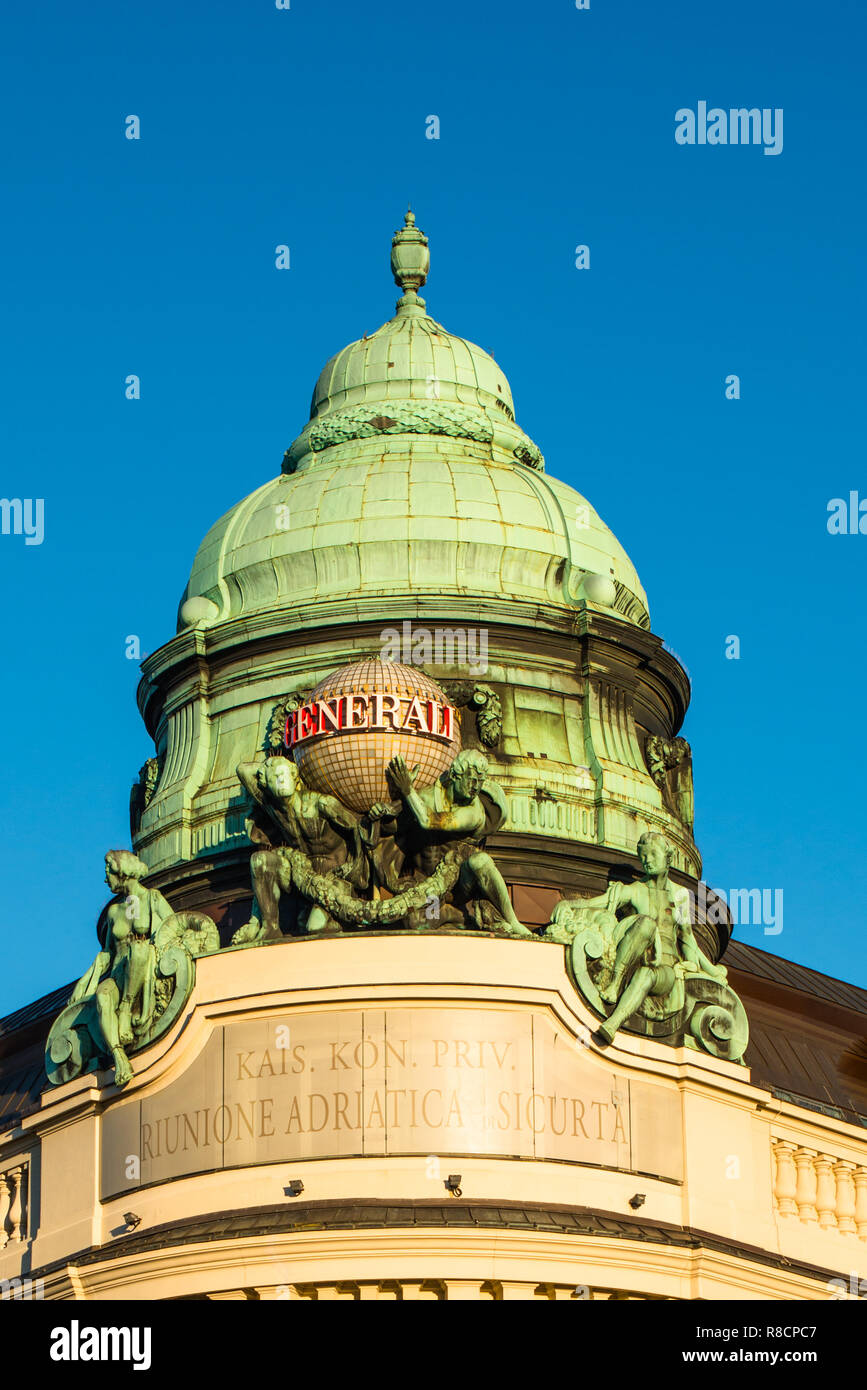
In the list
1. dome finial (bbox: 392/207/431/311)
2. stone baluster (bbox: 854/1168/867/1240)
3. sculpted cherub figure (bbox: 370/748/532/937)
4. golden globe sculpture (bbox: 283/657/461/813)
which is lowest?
stone baluster (bbox: 854/1168/867/1240)

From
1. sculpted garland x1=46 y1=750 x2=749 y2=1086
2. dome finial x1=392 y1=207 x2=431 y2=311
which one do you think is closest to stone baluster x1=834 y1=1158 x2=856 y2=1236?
sculpted garland x1=46 y1=750 x2=749 y2=1086

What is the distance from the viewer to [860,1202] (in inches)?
1980

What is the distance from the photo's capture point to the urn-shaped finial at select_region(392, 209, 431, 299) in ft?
213

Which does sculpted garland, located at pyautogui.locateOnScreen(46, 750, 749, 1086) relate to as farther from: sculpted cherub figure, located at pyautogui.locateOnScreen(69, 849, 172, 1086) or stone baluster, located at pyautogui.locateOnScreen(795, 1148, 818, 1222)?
stone baluster, located at pyautogui.locateOnScreen(795, 1148, 818, 1222)

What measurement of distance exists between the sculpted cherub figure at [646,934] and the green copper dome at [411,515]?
861cm

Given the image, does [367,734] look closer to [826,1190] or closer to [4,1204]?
[4,1204]

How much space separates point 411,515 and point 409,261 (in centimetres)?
968

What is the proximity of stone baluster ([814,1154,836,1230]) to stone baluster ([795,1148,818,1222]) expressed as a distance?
0.36ft

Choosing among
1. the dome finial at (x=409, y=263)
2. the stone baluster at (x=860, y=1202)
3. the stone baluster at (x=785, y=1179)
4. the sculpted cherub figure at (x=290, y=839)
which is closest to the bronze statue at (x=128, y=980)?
the sculpted cherub figure at (x=290, y=839)

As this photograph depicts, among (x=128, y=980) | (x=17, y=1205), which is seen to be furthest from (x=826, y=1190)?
(x=17, y=1205)

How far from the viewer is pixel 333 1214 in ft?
147

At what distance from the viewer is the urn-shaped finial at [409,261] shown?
6494 centimetres
